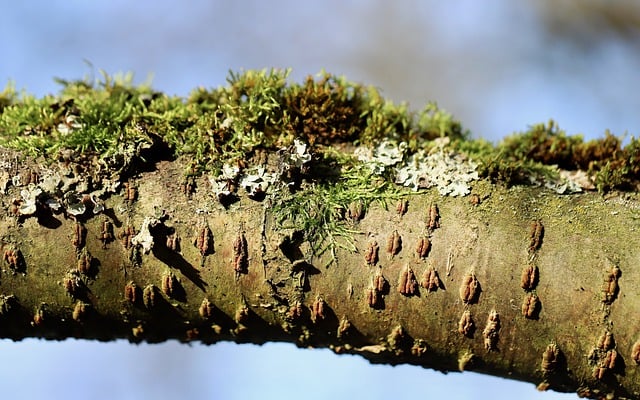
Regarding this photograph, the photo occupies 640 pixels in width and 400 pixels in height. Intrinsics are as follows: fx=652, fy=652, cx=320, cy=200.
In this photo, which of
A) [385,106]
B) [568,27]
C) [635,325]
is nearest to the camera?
[635,325]

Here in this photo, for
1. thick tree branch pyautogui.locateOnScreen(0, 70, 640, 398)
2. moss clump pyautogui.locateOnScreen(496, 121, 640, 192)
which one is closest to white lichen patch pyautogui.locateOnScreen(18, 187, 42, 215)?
thick tree branch pyautogui.locateOnScreen(0, 70, 640, 398)

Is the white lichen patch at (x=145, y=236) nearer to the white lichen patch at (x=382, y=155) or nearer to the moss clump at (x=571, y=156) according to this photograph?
the white lichen patch at (x=382, y=155)

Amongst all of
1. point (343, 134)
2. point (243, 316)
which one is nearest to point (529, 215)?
point (343, 134)

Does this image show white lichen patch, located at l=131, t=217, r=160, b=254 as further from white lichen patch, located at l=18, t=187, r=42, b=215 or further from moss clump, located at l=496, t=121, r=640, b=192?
moss clump, located at l=496, t=121, r=640, b=192

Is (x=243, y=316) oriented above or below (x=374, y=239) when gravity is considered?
below

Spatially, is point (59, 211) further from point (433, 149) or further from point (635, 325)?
point (635, 325)

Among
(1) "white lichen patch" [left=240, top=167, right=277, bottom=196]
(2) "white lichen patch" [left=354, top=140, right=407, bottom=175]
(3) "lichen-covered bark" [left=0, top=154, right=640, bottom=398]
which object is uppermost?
(2) "white lichen patch" [left=354, top=140, right=407, bottom=175]

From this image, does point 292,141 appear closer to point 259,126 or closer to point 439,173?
point 259,126

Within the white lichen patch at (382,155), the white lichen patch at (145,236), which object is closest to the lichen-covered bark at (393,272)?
the white lichen patch at (145,236)
